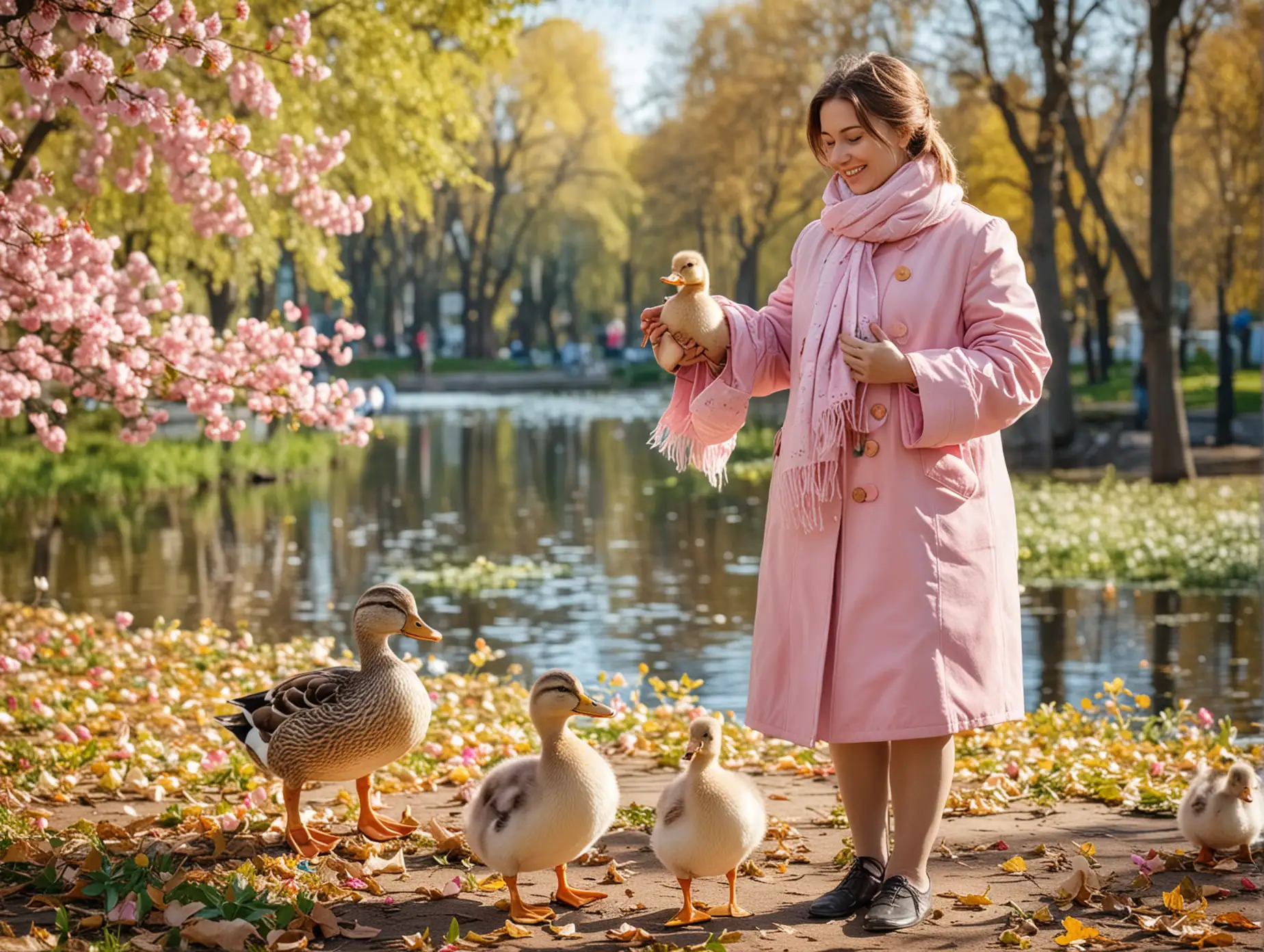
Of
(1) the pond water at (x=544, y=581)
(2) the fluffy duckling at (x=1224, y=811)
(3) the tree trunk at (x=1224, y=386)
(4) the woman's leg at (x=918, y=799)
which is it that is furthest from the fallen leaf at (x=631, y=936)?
(3) the tree trunk at (x=1224, y=386)

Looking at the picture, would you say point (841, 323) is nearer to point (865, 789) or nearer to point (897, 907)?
point (865, 789)

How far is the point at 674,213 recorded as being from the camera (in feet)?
151

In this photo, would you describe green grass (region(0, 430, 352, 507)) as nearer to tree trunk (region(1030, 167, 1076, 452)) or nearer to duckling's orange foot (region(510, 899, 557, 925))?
tree trunk (region(1030, 167, 1076, 452))

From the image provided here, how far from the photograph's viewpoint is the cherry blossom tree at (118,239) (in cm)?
639

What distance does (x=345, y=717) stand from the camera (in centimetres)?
484

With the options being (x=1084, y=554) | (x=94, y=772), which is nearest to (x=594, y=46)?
(x=1084, y=554)

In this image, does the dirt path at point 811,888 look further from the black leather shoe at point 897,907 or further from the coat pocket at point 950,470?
the coat pocket at point 950,470

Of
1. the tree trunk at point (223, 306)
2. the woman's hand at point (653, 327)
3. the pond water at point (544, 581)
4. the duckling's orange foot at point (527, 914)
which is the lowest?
the pond water at point (544, 581)

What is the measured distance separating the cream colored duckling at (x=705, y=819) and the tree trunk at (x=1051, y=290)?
20.0 m

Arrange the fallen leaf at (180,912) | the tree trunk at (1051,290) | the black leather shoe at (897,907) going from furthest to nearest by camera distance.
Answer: the tree trunk at (1051,290) → the black leather shoe at (897,907) → the fallen leaf at (180,912)

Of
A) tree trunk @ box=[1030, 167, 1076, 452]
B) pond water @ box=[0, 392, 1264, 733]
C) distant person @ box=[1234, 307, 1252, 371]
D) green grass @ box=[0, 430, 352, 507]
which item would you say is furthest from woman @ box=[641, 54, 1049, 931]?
distant person @ box=[1234, 307, 1252, 371]

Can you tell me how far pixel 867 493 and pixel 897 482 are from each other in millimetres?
90

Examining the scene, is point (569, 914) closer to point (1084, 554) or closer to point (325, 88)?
point (1084, 554)

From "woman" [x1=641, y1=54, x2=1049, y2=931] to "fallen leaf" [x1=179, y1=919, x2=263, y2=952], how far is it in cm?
157
